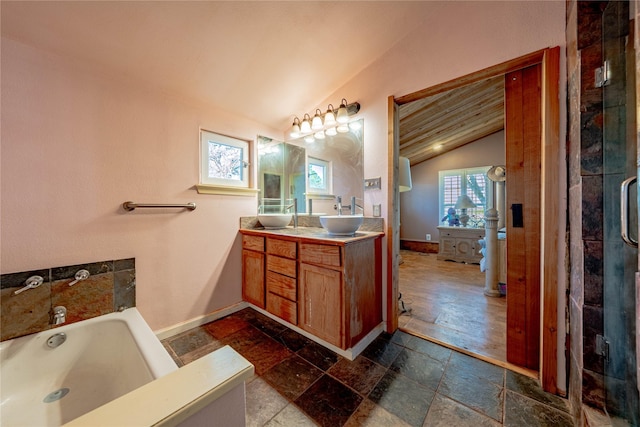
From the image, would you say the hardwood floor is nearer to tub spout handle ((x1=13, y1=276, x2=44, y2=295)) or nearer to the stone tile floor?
the stone tile floor

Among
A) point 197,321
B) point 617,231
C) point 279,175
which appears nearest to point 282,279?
point 197,321

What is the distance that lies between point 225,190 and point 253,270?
2.71ft

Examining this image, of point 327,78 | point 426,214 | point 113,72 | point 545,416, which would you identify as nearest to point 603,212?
point 545,416

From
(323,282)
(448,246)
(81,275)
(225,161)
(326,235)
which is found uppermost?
(225,161)

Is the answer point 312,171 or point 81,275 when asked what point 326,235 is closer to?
point 312,171

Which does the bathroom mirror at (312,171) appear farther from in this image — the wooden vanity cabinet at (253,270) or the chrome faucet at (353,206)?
the wooden vanity cabinet at (253,270)

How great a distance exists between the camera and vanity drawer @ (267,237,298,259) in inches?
72.5

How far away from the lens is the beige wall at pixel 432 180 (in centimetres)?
471

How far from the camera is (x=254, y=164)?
2.46 metres

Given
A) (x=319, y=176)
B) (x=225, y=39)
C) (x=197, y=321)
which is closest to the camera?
(x=225, y=39)

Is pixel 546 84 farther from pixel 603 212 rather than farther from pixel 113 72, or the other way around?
pixel 113 72

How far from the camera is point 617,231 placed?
94cm

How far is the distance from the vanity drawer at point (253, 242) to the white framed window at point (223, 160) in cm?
57

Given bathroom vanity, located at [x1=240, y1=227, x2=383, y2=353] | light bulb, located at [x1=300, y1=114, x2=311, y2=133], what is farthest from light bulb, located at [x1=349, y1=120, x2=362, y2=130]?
bathroom vanity, located at [x1=240, y1=227, x2=383, y2=353]
